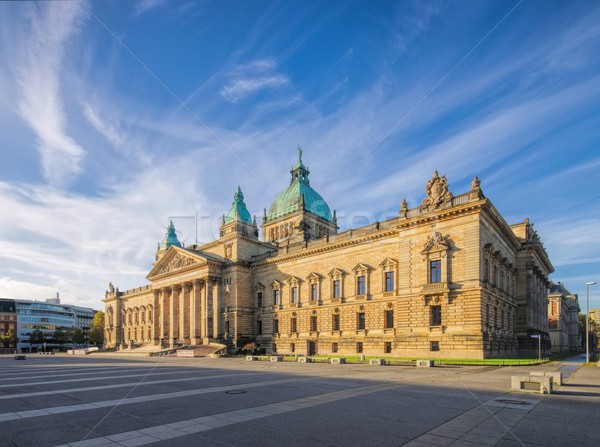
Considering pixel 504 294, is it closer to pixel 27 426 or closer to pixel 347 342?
pixel 347 342

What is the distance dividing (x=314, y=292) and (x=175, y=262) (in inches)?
1200

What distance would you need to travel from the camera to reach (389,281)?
160 ft

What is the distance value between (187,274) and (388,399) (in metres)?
61.4

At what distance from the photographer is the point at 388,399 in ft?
48.2

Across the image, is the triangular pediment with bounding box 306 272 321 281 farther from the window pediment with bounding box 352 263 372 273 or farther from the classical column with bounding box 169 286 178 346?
the classical column with bounding box 169 286 178 346

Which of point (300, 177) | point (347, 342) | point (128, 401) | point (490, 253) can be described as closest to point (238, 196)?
point (300, 177)

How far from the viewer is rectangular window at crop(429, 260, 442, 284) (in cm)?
4128

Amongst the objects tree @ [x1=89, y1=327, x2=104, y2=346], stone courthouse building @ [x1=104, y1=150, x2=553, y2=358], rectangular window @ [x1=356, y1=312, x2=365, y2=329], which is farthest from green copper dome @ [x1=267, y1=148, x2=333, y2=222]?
tree @ [x1=89, y1=327, x2=104, y2=346]

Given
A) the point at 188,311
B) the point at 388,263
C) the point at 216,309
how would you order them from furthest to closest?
the point at 188,311 < the point at 216,309 < the point at 388,263

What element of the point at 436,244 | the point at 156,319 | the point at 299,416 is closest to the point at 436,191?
the point at 436,244

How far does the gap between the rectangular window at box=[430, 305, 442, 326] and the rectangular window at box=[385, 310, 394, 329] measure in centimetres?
728

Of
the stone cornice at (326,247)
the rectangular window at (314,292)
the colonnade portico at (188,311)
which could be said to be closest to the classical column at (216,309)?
the colonnade portico at (188,311)

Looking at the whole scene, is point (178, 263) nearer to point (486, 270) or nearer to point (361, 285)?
point (361, 285)

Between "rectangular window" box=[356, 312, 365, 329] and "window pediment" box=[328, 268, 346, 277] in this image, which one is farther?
"window pediment" box=[328, 268, 346, 277]
